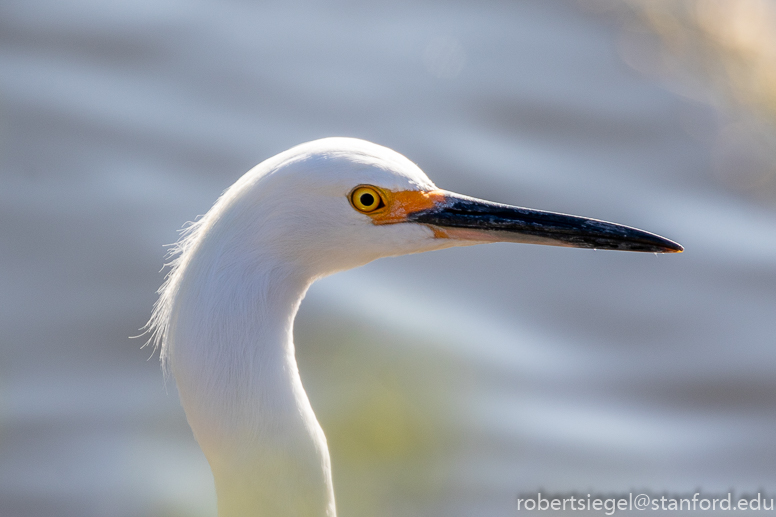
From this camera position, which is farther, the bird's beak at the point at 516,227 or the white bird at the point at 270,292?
the bird's beak at the point at 516,227

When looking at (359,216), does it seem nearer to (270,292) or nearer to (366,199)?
(366,199)

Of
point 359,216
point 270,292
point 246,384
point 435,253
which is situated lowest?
point 246,384

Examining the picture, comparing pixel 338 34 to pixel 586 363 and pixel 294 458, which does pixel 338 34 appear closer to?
pixel 586 363

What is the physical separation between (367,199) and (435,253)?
9.33 ft

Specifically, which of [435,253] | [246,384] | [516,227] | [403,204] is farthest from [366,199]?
[435,253]

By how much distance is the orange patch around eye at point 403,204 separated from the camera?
3.09 meters

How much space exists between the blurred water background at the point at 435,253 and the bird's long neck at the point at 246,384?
183 cm

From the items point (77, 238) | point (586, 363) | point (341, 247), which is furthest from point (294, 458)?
point (77, 238)

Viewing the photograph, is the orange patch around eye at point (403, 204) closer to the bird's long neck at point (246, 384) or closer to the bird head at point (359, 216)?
the bird head at point (359, 216)

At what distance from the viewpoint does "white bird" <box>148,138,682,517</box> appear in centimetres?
285

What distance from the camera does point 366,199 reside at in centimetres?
304

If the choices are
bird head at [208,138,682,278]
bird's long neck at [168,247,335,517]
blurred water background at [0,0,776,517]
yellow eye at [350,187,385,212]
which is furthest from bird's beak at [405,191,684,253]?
blurred water background at [0,0,776,517]

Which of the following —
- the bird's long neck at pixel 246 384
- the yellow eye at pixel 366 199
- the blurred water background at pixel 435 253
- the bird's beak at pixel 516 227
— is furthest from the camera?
the blurred water background at pixel 435 253

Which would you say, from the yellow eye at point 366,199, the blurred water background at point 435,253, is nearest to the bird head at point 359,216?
the yellow eye at point 366,199
